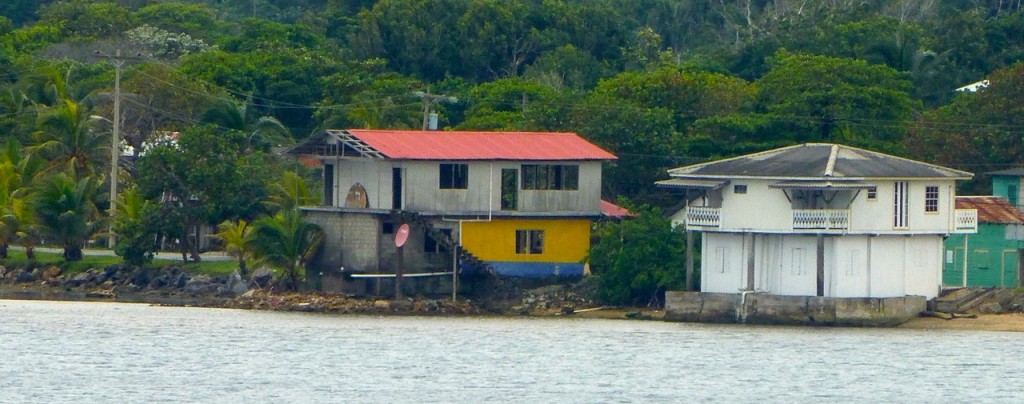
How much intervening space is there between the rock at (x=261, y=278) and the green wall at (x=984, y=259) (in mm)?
18490

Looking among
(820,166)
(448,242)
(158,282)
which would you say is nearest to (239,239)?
(158,282)

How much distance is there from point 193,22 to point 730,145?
4476 centimetres

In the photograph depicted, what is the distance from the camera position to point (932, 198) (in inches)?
2010

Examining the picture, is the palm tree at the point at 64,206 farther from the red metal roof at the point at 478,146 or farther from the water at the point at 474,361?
the red metal roof at the point at 478,146

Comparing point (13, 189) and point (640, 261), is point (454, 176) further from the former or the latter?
point (13, 189)

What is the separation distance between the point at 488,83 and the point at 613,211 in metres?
22.2

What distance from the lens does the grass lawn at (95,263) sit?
6022 cm

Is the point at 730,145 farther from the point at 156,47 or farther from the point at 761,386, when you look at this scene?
the point at 156,47

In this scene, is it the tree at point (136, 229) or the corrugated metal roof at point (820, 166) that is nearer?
the corrugated metal roof at point (820, 166)

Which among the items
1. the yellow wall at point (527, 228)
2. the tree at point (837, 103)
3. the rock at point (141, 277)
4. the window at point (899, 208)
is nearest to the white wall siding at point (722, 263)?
the window at point (899, 208)

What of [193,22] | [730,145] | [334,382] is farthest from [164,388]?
[193,22]

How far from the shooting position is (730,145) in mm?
62250

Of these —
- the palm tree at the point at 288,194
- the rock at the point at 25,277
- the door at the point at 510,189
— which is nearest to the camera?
the door at the point at 510,189

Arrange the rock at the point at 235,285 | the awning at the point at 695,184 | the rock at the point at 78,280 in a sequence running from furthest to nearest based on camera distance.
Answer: the rock at the point at 78,280
the rock at the point at 235,285
the awning at the point at 695,184
